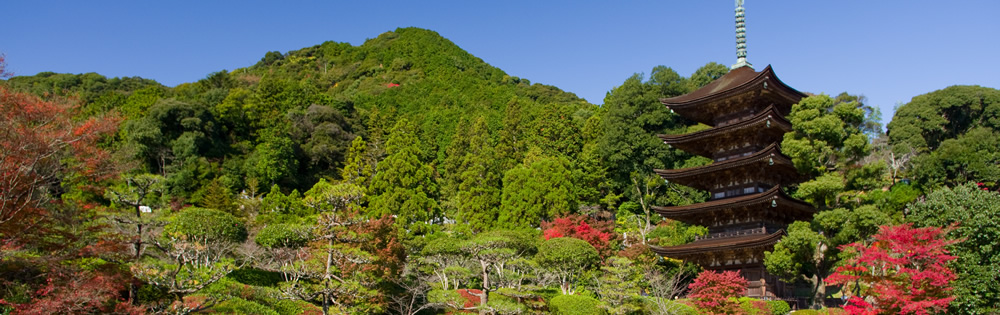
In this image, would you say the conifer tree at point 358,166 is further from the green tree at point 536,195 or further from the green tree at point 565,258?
the green tree at point 565,258

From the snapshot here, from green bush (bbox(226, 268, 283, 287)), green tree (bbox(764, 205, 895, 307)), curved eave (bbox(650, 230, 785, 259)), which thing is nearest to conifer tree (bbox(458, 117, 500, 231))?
curved eave (bbox(650, 230, 785, 259))

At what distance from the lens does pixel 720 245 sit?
2214 centimetres

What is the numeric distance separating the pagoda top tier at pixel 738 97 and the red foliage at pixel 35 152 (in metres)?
19.6

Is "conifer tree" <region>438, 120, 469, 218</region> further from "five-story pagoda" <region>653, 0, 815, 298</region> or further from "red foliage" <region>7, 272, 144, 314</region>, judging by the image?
"red foliage" <region>7, 272, 144, 314</region>

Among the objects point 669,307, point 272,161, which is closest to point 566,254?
point 669,307

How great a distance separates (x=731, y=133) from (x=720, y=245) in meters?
4.95

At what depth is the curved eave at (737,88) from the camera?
78.8 ft

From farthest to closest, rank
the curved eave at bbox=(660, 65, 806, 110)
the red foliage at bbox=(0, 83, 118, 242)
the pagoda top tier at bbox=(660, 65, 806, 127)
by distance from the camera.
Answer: the pagoda top tier at bbox=(660, 65, 806, 127) → the curved eave at bbox=(660, 65, 806, 110) → the red foliage at bbox=(0, 83, 118, 242)

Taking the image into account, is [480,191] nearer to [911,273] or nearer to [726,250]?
[726,250]

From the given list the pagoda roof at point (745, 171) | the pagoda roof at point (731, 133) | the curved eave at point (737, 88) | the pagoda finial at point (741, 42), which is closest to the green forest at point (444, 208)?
the pagoda roof at point (745, 171)

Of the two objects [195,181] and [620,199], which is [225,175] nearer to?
[195,181]

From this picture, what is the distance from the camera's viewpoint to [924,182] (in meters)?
28.9

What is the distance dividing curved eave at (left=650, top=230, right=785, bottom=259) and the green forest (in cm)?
75

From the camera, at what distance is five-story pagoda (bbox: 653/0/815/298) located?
73.9ft
